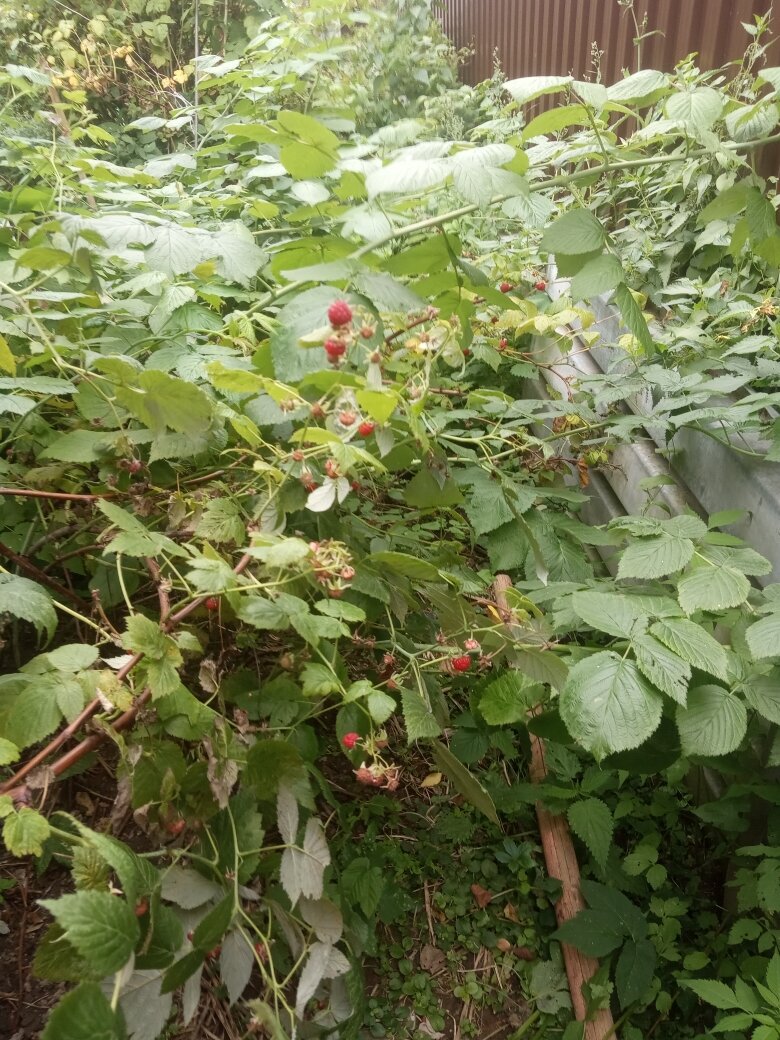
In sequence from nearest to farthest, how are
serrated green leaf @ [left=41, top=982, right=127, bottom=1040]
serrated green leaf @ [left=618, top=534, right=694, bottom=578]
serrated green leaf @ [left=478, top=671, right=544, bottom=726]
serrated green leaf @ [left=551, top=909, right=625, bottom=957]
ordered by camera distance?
serrated green leaf @ [left=41, top=982, right=127, bottom=1040] → serrated green leaf @ [left=618, top=534, right=694, bottom=578] → serrated green leaf @ [left=478, top=671, right=544, bottom=726] → serrated green leaf @ [left=551, top=909, right=625, bottom=957]

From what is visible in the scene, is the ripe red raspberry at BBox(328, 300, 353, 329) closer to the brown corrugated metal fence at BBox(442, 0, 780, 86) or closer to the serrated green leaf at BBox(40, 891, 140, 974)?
the serrated green leaf at BBox(40, 891, 140, 974)

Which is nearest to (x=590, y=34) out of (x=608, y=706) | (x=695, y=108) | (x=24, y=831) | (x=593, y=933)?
(x=695, y=108)

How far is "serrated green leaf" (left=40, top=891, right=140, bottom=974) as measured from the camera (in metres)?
0.65

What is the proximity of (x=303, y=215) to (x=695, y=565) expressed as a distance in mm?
955

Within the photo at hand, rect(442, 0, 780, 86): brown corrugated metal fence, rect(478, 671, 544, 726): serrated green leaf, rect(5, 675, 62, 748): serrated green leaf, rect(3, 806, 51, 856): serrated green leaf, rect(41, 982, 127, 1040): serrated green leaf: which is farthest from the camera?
rect(442, 0, 780, 86): brown corrugated metal fence

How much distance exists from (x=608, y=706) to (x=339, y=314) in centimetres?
68

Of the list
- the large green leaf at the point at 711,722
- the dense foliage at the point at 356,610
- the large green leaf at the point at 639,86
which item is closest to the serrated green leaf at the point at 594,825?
the dense foliage at the point at 356,610

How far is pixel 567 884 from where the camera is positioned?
1.74 metres

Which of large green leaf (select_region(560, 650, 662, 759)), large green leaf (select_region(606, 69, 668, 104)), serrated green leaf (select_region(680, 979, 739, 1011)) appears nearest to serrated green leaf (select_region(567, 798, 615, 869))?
serrated green leaf (select_region(680, 979, 739, 1011))

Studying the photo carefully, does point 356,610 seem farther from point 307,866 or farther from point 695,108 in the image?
point 695,108

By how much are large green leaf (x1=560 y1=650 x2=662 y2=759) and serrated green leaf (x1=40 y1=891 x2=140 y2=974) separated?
25.3 inches

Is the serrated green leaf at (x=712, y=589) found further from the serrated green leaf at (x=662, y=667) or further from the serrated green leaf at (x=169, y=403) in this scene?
the serrated green leaf at (x=169, y=403)

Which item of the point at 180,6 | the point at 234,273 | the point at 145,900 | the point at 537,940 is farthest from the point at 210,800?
the point at 180,6

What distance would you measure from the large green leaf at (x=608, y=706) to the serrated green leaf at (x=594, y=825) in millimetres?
750
